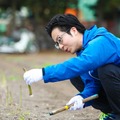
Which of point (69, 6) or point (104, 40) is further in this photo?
point (69, 6)

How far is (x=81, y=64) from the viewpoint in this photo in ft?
12.5

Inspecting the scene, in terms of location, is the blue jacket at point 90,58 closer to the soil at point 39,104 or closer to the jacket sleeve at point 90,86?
A: the jacket sleeve at point 90,86

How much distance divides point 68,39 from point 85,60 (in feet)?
1.22

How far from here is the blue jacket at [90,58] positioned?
3803 mm

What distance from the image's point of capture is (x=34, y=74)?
3.80m

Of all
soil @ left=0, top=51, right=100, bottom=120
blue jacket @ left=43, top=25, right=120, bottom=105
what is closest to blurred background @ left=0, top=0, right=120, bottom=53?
soil @ left=0, top=51, right=100, bottom=120

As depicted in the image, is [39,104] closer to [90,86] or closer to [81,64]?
[90,86]

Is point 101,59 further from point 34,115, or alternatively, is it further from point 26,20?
point 26,20

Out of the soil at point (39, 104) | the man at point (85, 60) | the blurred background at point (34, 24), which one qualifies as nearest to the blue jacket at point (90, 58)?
the man at point (85, 60)

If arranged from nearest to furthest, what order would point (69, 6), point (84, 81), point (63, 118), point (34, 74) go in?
point (34, 74)
point (84, 81)
point (63, 118)
point (69, 6)

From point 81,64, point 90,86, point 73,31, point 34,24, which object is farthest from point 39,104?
point 34,24

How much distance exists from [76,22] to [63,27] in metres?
0.16

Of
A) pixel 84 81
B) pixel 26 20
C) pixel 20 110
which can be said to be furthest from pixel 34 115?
pixel 26 20

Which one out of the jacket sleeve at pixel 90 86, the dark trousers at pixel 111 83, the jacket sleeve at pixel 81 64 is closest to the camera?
the jacket sleeve at pixel 81 64
